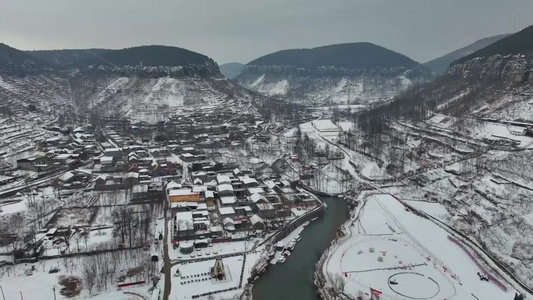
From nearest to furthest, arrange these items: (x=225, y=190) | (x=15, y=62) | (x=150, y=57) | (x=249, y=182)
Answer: (x=225, y=190) < (x=249, y=182) < (x=15, y=62) < (x=150, y=57)

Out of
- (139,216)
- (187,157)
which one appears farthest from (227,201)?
(187,157)

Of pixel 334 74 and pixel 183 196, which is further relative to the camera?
pixel 334 74

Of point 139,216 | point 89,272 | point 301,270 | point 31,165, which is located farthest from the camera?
point 31,165

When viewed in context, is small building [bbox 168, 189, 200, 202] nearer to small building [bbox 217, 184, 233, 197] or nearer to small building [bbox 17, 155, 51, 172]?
small building [bbox 217, 184, 233, 197]

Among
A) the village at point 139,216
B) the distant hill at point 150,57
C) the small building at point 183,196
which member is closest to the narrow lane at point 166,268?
the village at point 139,216

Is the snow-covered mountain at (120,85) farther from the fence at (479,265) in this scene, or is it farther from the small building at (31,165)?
the fence at (479,265)

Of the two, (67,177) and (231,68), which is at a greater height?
(231,68)

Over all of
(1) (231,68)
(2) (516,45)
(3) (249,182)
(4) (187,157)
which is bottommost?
(3) (249,182)

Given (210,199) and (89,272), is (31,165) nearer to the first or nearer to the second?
(210,199)
